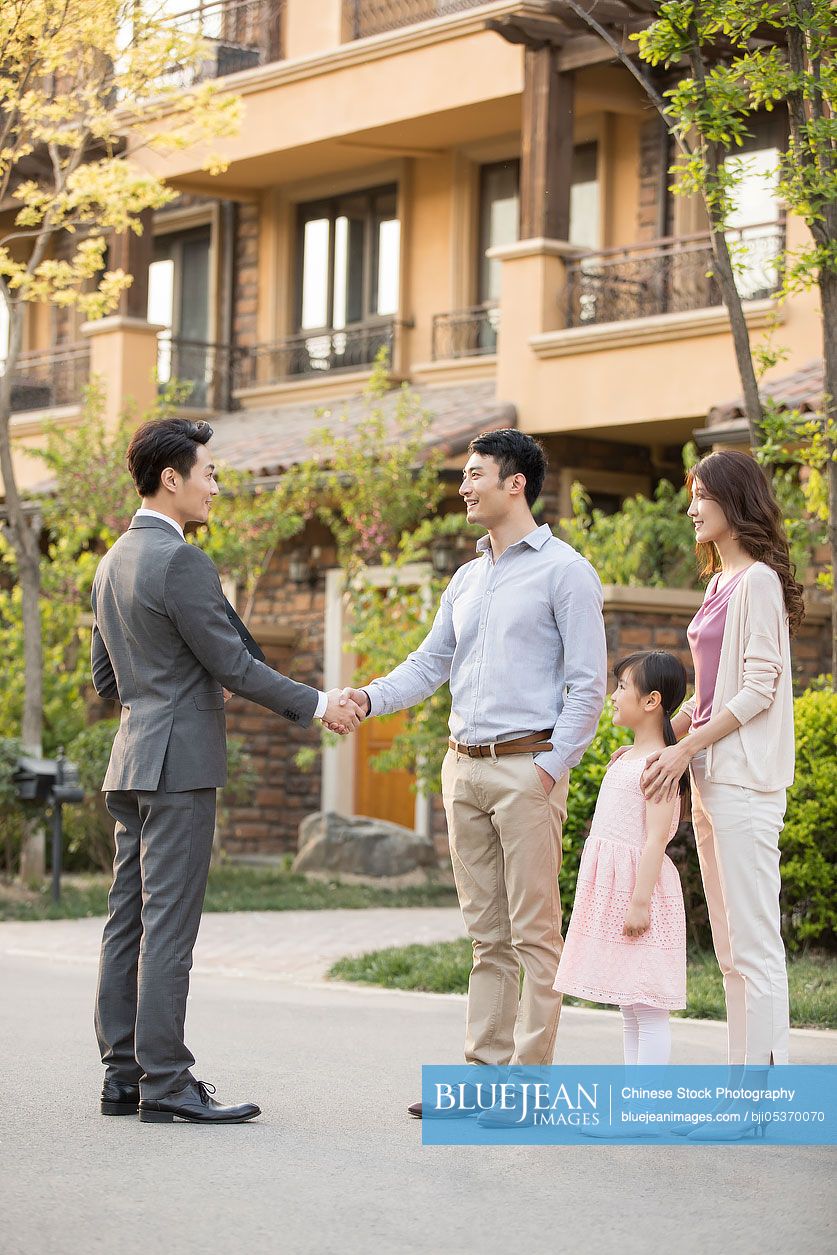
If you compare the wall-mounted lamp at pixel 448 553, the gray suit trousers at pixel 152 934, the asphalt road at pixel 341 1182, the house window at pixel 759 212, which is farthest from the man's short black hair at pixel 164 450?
the wall-mounted lamp at pixel 448 553

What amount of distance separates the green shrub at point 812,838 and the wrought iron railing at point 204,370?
1262cm

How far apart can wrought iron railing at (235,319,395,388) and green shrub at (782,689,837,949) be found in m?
11.0

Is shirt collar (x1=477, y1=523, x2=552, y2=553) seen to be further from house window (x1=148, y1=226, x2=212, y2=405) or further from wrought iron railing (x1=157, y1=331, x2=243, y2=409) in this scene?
house window (x1=148, y1=226, x2=212, y2=405)

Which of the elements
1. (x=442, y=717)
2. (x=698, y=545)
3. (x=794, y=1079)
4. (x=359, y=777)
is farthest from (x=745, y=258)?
(x=794, y=1079)

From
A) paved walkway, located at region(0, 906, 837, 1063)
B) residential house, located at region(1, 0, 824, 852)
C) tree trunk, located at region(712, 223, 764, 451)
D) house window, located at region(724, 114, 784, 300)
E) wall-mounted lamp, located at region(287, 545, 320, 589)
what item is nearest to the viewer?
paved walkway, located at region(0, 906, 837, 1063)

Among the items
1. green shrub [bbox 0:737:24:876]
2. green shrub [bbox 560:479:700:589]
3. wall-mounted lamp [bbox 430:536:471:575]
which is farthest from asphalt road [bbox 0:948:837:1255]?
wall-mounted lamp [bbox 430:536:471:575]

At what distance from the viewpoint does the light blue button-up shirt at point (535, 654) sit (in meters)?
5.83

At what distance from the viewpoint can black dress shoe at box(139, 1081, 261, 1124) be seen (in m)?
5.75

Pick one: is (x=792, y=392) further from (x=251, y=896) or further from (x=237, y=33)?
(x=237, y=33)

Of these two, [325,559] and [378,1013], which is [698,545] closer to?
[378,1013]

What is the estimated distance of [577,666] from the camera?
19.2 ft

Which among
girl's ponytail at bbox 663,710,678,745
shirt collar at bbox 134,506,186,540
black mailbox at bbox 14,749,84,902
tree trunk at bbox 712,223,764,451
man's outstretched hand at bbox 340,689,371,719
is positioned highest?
tree trunk at bbox 712,223,764,451

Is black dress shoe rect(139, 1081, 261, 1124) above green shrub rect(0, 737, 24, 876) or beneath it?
beneath

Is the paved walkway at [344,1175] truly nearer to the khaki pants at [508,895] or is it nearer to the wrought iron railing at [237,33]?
the khaki pants at [508,895]
